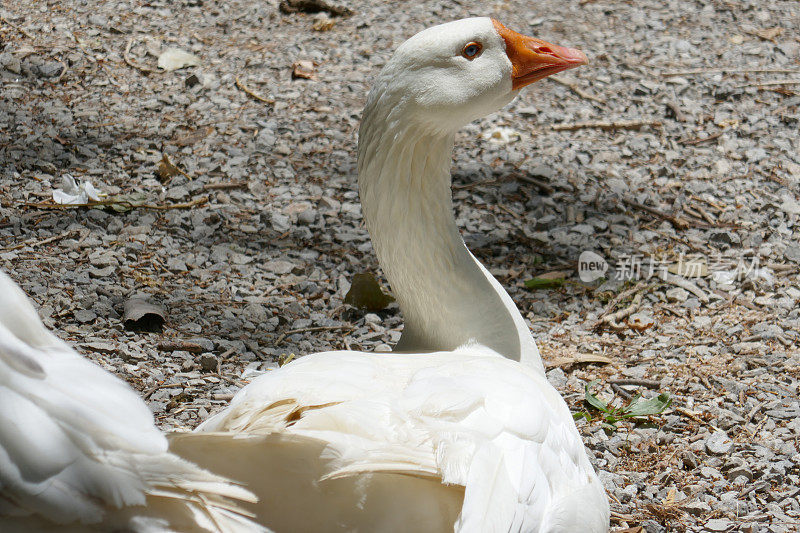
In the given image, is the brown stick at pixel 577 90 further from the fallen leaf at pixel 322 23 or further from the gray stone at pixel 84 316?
the gray stone at pixel 84 316

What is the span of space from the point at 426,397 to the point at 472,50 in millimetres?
936

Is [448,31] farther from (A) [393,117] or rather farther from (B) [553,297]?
(B) [553,297]

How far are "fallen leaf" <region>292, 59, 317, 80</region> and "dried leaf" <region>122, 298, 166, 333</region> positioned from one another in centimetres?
210

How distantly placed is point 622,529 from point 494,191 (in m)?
2.00

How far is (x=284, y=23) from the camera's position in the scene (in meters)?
5.17

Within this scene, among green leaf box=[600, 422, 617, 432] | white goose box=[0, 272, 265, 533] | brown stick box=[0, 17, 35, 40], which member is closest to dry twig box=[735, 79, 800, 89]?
green leaf box=[600, 422, 617, 432]

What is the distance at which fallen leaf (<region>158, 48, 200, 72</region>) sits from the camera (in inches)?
183

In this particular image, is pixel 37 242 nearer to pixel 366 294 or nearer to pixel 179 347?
pixel 179 347

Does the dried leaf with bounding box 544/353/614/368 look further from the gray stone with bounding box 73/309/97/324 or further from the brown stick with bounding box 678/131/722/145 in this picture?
the brown stick with bounding box 678/131/722/145

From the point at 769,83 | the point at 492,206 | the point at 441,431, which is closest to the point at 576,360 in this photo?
the point at 492,206

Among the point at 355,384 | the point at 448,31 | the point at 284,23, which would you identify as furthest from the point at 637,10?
the point at 355,384

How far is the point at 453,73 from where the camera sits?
2.12 meters

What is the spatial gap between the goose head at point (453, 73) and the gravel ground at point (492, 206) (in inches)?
44.7

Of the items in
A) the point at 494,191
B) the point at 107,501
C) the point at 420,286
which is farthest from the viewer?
the point at 494,191
